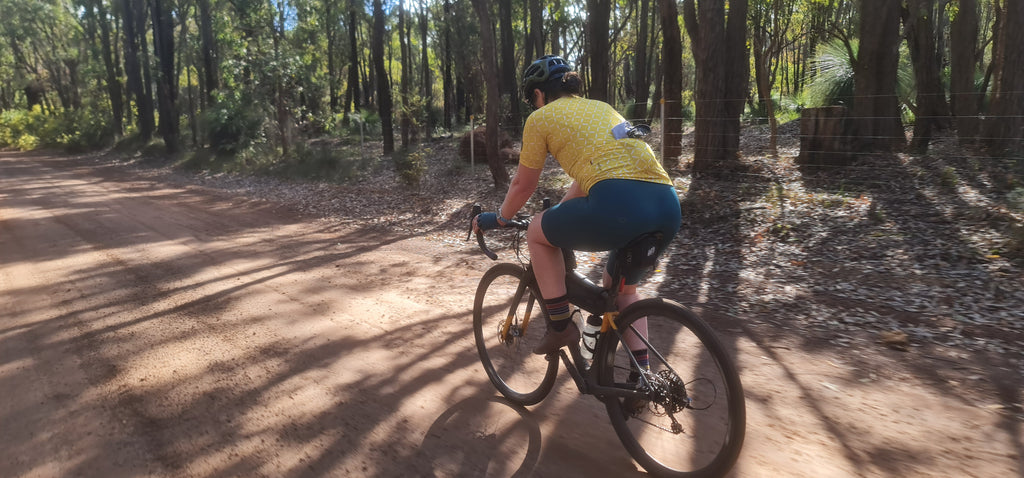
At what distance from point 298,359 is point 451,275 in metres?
2.66

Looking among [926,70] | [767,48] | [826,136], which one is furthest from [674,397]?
[767,48]

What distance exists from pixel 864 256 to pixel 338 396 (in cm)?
552

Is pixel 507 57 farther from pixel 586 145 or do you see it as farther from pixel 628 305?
pixel 628 305

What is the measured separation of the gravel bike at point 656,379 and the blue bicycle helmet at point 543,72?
745 mm

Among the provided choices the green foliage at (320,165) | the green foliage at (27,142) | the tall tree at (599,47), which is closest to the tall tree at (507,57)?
the green foliage at (320,165)

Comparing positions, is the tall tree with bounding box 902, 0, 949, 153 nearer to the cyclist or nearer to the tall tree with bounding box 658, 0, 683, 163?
the tall tree with bounding box 658, 0, 683, 163

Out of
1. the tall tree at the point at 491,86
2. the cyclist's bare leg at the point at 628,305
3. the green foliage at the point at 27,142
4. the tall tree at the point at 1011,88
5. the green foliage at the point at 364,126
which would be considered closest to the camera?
the cyclist's bare leg at the point at 628,305

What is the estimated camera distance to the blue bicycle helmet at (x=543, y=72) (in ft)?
10.6

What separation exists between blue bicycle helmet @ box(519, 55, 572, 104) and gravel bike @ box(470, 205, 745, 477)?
74 centimetres

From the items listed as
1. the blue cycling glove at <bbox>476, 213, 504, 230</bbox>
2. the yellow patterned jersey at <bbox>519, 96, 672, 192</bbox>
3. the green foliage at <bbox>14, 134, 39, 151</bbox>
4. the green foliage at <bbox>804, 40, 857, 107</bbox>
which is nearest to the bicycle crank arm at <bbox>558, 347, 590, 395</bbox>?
the blue cycling glove at <bbox>476, 213, 504, 230</bbox>

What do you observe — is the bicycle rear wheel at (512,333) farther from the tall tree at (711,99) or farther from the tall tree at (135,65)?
the tall tree at (135,65)

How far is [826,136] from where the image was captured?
10.1 meters

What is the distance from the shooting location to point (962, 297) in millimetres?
5203

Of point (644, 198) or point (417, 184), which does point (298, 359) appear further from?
point (417, 184)
